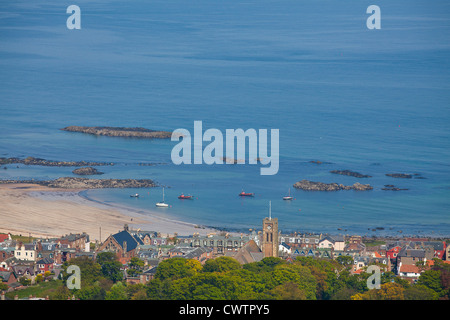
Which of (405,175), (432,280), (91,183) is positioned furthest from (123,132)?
(432,280)

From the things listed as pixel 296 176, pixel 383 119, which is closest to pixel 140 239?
pixel 296 176

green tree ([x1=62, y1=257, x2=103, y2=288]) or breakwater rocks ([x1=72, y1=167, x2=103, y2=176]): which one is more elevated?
breakwater rocks ([x1=72, y1=167, x2=103, y2=176])

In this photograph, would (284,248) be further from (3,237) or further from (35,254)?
(3,237)

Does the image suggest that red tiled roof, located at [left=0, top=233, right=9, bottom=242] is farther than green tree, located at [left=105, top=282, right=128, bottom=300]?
Yes

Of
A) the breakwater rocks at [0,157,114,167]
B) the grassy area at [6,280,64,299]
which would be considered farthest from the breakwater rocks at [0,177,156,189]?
the grassy area at [6,280,64,299]

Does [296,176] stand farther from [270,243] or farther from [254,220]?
[270,243]
